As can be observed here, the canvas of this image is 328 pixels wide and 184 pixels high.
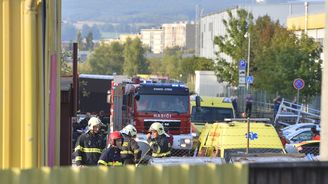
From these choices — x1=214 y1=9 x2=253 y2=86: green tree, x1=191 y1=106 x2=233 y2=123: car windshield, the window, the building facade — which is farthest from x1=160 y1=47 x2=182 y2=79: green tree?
the window

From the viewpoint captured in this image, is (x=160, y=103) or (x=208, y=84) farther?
(x=208, y=84)

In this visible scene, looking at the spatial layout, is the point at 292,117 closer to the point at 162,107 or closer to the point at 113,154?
the point at 162,107

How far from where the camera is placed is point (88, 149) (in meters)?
11.2

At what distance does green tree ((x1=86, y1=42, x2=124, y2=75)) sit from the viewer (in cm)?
12269

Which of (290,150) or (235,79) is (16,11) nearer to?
(290,150)

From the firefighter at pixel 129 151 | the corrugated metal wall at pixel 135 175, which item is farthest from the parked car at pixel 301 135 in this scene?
the corrugated metal wall at pixel 135 175

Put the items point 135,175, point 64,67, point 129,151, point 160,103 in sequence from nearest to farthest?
point 135,175 < point 129,151 < point 64,67 < point 160,103

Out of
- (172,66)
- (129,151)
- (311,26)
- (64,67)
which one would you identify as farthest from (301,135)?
(172,66)

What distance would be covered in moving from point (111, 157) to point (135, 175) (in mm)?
5553

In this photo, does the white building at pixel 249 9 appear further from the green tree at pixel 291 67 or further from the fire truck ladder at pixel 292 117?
the fire truck ladder at pixel 292 117

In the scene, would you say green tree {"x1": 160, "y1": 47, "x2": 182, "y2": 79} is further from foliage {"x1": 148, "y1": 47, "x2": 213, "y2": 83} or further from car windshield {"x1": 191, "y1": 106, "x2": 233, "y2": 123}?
car windshield {"x1": 191, "y1": 106, "x2": 233, "y2": 123}

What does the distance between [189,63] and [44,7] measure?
86164mm

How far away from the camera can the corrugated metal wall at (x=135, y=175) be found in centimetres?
493

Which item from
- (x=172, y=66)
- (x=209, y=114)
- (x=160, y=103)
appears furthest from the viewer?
(x=172, y=66)
